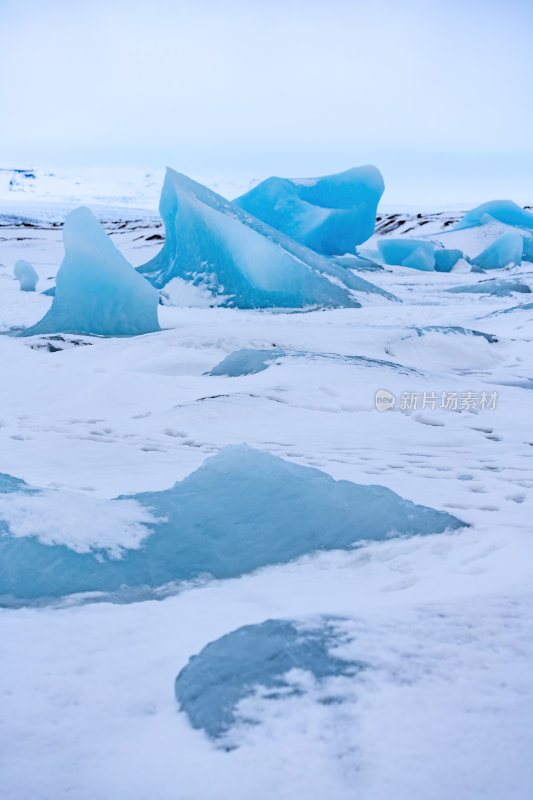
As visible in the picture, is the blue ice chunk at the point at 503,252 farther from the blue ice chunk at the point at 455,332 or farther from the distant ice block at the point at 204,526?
the distant ice block at the point at 204,526

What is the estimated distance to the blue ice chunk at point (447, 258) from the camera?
47.6ft

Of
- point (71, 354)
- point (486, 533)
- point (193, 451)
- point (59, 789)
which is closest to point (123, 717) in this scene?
point (59, 789)

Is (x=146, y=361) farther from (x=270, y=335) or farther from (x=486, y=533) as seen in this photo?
(x=486, y=533)

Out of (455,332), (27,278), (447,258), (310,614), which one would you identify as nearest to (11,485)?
(310,614)

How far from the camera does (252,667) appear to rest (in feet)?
3.84

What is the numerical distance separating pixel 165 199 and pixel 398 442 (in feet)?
21.6

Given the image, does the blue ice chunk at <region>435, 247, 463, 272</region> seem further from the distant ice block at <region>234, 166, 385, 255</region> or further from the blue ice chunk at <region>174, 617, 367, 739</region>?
the blue ice chunk at <region>174, 617, 367, 739</region>

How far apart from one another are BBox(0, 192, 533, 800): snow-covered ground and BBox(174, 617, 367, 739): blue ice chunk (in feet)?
0.10

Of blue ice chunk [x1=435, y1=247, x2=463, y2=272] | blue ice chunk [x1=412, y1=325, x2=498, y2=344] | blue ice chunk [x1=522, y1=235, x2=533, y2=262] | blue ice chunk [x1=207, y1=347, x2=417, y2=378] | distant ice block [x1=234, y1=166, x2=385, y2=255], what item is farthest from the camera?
blue ice chunk [x1=522, y1=235, x2=533, y2=262]

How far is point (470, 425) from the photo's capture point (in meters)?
3.36

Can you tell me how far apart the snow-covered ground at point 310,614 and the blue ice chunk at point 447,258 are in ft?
36.7

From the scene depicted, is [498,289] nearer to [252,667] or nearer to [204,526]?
[204,526]

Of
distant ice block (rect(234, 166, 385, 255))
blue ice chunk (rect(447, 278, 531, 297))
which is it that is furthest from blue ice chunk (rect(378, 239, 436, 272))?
blue ice chunk (rect(447, 278, 531, 297))

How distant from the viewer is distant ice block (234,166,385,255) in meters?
12.7
